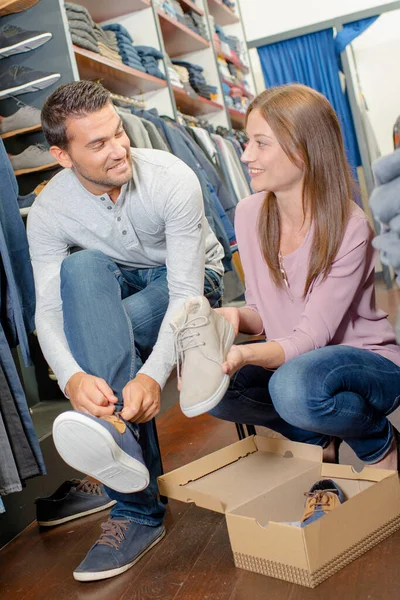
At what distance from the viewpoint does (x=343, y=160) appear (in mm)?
1635

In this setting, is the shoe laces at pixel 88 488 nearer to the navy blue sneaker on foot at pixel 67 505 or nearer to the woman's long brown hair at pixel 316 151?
the navy blue sneaker on foot at pixel 67 505

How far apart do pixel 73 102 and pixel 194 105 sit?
3.50 metres

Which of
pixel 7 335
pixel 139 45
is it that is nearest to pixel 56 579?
pixel 7 335

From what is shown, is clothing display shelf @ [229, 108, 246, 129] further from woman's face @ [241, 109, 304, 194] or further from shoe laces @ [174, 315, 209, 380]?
shoe laces @ [174, 315, 209, 380]

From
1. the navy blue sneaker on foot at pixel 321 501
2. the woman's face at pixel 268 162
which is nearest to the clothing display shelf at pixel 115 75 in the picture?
the woman's face at pixel 268 162

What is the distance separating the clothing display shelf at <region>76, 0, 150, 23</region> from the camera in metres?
3.89

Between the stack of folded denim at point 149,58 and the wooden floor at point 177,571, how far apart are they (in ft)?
9.12

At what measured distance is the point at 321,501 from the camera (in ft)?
4.84

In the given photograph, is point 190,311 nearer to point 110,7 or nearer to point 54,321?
point 54,321

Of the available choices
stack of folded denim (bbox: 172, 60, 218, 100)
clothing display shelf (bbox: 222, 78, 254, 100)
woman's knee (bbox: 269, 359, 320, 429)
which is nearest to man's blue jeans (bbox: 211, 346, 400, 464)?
woman's knee (bbox: 269, 359, 320, 429)

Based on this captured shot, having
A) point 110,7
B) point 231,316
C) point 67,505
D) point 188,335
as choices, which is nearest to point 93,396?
point 188,335

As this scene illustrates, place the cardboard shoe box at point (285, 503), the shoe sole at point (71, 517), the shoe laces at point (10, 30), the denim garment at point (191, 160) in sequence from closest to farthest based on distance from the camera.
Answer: the cardboard shoe box at point (285, 503)
the shoe sole at point (71, 517)
the shoe laces at point (10, 30)
the denim garment at point (191, 160)

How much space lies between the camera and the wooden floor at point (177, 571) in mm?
1329

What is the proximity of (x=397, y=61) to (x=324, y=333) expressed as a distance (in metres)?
5.55
